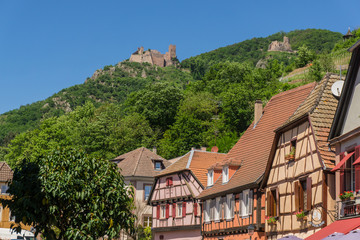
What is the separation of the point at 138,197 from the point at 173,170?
11241 mm

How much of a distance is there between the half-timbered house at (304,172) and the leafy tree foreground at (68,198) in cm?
729

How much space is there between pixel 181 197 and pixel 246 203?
14.1 metres

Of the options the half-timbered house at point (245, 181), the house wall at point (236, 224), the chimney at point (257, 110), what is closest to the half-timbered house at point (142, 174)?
the half-timbered house at point (245, 181)

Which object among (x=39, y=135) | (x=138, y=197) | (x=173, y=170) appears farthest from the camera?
(x=39, y=135)

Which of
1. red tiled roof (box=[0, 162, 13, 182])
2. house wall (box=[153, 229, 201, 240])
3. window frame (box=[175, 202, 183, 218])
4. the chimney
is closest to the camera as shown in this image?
the chimney

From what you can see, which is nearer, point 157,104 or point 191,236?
point 191,236

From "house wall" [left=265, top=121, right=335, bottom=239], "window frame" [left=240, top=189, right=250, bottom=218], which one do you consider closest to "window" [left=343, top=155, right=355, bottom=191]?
"house wall" [left=265, top=121, right=335, bottom=239]

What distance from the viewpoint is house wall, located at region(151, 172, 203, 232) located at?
4709 cm

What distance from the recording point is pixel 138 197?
60594 millimetres

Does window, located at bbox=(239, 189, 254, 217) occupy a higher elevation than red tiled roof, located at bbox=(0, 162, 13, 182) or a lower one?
lower

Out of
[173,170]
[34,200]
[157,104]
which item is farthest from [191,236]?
[157,104]

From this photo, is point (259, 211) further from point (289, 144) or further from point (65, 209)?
point (65, 209)

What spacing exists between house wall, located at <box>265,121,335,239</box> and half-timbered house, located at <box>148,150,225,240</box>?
53.1 ft

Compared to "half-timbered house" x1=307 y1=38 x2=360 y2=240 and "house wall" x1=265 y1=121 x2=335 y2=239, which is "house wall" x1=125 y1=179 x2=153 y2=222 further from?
"half-timbered house" x1=307 y1=38 x2=360 y2=240
